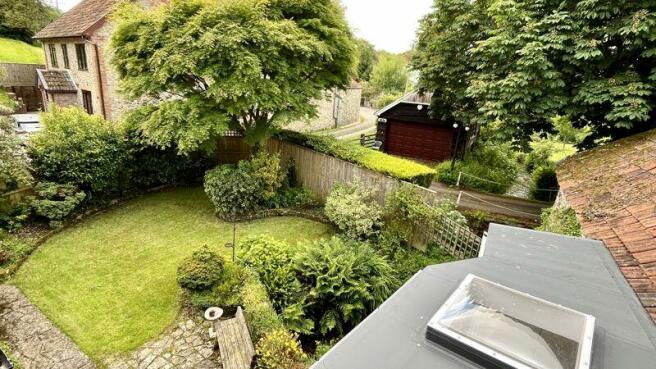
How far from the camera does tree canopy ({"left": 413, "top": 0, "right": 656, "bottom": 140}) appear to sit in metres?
8.04

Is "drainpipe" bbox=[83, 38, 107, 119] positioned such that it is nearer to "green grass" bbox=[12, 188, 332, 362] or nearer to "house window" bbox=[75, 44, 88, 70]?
"house window" bbox=[75, 44, 88, 70]

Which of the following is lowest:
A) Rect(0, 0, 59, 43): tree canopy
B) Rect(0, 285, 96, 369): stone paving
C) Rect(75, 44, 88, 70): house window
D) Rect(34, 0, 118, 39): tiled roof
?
Rect(0, 285, 96, 369): stone paving

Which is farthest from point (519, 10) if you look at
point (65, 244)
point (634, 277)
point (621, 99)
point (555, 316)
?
point (65, 244)

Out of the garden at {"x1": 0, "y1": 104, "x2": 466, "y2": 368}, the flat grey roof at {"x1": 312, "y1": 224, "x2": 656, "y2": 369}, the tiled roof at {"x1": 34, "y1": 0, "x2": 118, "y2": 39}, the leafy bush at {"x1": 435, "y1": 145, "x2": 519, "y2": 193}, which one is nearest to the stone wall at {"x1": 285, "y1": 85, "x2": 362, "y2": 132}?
the leafy bush at {"x1": 435, "y1": 145, "x2": 519, "y2": 193}

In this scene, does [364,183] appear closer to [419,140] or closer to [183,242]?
[183,242]

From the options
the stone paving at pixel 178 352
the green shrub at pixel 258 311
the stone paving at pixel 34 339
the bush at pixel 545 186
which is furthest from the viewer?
the bush at pixel 545 186

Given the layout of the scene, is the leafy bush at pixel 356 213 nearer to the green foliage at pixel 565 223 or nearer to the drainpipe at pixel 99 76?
the green foliage at pixel 565 223

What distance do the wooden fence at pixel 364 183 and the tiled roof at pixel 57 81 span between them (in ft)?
46.3

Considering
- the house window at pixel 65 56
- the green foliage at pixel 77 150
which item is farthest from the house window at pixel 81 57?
the green foliage at pixel 77 150

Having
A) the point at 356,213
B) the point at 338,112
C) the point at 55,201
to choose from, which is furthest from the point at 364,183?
the point at 338,112

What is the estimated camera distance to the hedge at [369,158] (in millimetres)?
10234

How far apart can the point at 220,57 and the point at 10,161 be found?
6073mm

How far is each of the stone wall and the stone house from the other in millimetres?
11926

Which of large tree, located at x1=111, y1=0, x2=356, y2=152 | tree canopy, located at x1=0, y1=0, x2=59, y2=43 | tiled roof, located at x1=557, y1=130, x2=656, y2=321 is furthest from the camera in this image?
tree canopy, located at x1=0, y1=0, x2=59, y2=43
